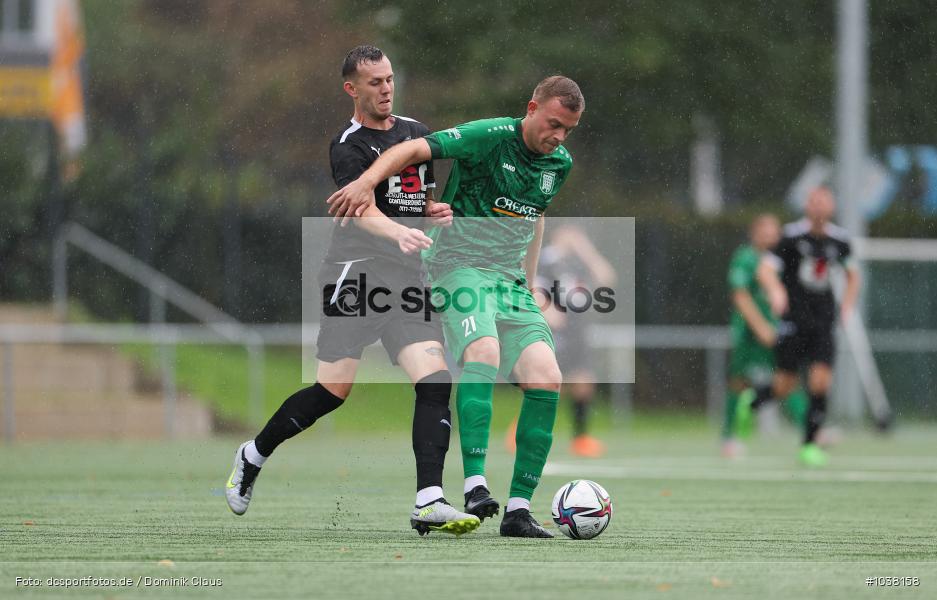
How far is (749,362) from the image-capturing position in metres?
15.1

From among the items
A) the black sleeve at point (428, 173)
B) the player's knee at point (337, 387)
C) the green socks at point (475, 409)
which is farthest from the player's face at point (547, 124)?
the player's knee at point (337, 387)

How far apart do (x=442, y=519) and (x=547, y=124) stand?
173 centimetres

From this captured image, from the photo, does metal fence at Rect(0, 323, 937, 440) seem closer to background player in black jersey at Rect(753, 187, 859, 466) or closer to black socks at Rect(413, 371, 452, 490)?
background player in black jersey at Rect(753, 187, 859, 466)

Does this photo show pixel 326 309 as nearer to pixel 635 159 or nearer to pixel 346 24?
pixel 346 24

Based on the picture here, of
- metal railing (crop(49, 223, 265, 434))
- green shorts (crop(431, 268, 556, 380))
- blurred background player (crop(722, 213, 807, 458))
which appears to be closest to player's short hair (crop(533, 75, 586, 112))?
green shorts (crop(431, 268, 556, 380))

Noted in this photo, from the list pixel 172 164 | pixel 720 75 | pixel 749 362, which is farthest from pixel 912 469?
pixel 720 75

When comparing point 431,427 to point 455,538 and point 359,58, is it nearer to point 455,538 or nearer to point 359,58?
point 455,538

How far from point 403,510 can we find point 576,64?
603 inches

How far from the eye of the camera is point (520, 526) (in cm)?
669

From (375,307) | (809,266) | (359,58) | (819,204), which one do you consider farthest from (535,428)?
(809,266)

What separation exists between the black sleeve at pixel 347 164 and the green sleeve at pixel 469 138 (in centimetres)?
32

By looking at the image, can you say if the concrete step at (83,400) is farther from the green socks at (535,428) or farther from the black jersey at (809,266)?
the green socks at (535,428)

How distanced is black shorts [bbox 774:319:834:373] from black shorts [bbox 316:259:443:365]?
6604mm

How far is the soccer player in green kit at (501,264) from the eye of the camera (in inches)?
266
